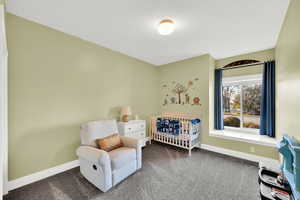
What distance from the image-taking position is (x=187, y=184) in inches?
79.4

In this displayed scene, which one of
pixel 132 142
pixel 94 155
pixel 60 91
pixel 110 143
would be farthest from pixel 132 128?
pixel 60 91

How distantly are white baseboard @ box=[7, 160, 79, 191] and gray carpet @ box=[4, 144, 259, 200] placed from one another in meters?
0.08

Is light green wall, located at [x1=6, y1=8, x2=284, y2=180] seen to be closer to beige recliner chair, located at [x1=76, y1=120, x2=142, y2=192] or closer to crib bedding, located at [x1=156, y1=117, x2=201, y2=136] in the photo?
crib bedding, located at [x1=156, y1=117, x2=201, y2=136]

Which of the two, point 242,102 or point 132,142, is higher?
point 242,102

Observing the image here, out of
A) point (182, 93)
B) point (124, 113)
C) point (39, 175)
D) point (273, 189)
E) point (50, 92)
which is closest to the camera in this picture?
point (273, 189)

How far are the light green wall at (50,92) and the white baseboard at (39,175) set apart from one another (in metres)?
0.07

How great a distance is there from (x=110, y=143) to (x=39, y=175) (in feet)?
4.00

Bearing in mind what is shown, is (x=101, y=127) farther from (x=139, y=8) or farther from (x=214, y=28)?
(x=214, y=28)

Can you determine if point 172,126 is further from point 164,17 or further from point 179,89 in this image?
point 164,17

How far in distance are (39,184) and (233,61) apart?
492 centimetres

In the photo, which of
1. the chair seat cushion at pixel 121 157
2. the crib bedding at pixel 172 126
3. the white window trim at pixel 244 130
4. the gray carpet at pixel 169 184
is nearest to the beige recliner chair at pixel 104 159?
the chair seat cushion at pixel 121 157

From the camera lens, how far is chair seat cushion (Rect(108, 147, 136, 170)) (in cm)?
192

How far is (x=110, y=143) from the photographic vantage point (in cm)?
226

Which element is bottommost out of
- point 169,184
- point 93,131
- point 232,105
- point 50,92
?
point 169,184
